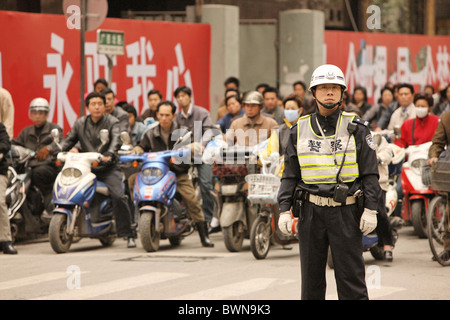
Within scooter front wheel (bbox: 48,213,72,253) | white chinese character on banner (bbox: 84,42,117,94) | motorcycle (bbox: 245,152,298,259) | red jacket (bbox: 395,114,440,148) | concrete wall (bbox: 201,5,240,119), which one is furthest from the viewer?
concrete wall (bbox: 201,5,240,119)

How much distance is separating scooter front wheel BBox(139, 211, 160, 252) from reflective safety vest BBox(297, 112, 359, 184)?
Result: 16.6 feet

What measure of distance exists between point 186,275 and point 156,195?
77.9 inches

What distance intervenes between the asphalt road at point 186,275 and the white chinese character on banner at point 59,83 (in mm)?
4052

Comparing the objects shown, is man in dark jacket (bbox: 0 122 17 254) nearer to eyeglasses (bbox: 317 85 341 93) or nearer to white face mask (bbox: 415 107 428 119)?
white face mask (bbox: 415 107 428 119)

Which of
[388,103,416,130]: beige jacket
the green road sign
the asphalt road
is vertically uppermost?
the green road sign

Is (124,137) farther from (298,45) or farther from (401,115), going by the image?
(298,45)

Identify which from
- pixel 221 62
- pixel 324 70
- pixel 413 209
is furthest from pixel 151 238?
pixel 221 62

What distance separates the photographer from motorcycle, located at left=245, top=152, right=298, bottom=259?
433 inches

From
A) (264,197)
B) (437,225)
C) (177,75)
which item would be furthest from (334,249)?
(177,75)

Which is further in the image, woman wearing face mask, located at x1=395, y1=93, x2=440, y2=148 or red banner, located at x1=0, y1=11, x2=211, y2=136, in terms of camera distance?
red banner, located at x1=0, y1=11, x2=211, y2=136

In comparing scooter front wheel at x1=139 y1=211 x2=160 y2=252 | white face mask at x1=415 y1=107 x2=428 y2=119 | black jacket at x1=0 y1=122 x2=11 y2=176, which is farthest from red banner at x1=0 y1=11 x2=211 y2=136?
white face mask at x1=415 y1=107 x2=428 y2=119

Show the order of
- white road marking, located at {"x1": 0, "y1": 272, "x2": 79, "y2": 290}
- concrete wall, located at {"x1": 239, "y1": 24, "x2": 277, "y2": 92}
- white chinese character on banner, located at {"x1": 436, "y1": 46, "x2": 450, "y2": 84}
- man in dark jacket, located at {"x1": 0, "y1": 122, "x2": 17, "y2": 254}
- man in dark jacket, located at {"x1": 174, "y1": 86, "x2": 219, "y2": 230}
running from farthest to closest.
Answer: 1. white chinese character on banner, located at {"x1": 436, "y1": 46, "x2": 450, "y2": 84}
2. concrete wall, located at {"x1": 239, "y1": 24, "x2": 277, "y2": 92}
3. man in dark jacket, located at {"x1": 174, "y1": 86, "x2": 219, "y2": 230}
4. man in dark jacket, located at {"x1": 0, "y1": 122, "x2": 17, "y2": 254}
5. white road marking, located at {"x1": 0, "y1": 272, "x2": 79, "y2": 290}

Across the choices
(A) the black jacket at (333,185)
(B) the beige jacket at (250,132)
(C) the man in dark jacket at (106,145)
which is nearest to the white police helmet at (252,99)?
(B) the beige jacket at (250,132)

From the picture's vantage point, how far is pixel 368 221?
253 inches
